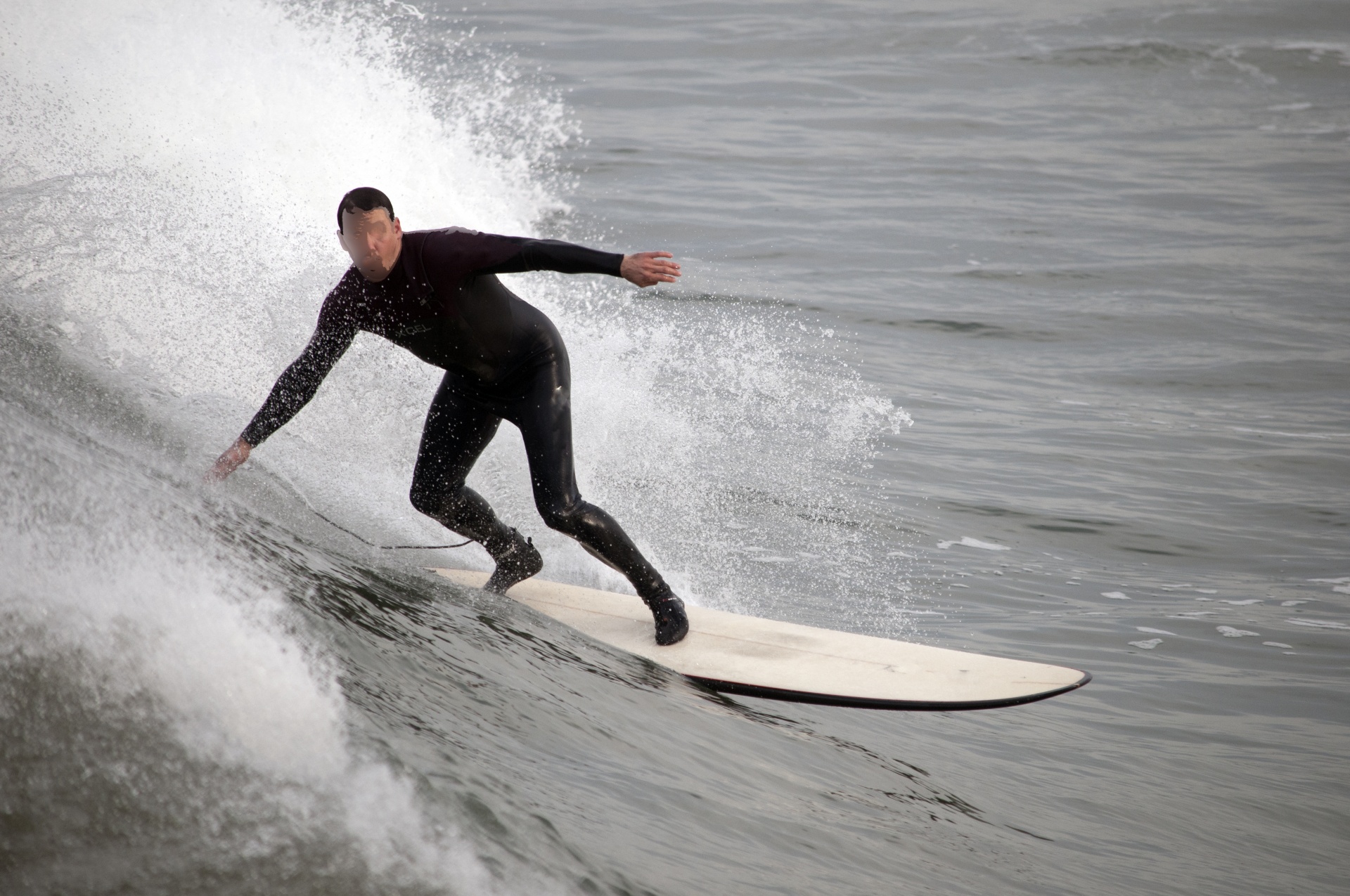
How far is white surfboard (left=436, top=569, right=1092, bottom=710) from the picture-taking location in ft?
15.3

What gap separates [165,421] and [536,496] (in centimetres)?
228

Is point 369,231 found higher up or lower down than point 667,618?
higher up

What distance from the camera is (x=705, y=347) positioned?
36.6 feet

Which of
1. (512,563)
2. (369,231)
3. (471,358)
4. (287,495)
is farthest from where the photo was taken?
(287,495)

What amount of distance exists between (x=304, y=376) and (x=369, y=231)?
2.26ft

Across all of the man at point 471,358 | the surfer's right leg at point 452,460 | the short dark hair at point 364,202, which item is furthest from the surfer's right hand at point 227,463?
the short dark hair at point 364,202

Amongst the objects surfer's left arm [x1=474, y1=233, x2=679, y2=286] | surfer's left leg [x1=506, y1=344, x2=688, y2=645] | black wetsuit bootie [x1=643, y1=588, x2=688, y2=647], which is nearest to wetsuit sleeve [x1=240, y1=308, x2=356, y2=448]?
surfer's left arm [x1=474, y1=233, x2=679, y2=286]

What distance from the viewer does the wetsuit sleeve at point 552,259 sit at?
4.24 m

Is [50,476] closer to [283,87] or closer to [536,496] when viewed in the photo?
Answer: [536,496]

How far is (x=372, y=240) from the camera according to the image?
4.21 metres

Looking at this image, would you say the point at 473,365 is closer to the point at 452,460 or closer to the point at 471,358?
the point at 471,358

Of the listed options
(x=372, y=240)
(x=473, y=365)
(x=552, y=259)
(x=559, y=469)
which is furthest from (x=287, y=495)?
(x=552, y=259)

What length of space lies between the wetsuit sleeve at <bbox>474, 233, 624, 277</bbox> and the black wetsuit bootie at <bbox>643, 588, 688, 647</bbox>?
1.45 metres

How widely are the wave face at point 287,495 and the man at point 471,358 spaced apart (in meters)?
0.43
